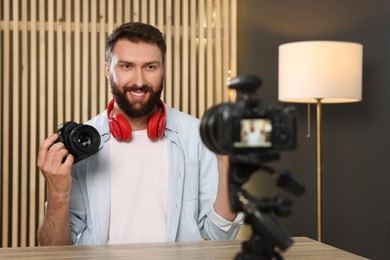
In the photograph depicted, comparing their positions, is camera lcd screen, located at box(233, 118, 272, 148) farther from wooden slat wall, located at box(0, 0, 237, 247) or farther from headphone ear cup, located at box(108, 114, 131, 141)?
wooden slat wall, located at box(0, 0, 237, 247)

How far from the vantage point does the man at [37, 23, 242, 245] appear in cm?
196

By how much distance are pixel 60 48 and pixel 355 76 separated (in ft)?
6.06

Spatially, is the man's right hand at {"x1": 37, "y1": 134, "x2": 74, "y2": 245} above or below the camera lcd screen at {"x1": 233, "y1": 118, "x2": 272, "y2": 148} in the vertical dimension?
below

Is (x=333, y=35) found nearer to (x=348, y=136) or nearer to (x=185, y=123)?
(x=348, y=136)

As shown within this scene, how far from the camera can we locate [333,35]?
156 inches

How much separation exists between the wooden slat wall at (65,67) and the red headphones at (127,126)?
1662 millimetres

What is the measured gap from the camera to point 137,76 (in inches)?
79.9

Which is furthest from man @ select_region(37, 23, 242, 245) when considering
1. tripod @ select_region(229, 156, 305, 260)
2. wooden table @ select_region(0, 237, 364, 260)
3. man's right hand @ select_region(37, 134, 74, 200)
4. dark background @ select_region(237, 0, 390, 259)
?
dark background @ select_region(237, 0, 390, 259)

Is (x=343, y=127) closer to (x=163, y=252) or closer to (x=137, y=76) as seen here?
(x=137, y=76)

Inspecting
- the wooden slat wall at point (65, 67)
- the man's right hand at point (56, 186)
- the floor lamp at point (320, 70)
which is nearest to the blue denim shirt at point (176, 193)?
the man's right hand at point (56, 186)

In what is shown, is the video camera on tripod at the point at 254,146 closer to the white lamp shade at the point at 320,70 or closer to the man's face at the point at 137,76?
the man's face at the point at 137,76

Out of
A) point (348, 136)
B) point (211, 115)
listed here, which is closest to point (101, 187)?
point (211, 115)

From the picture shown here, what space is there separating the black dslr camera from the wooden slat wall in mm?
1841

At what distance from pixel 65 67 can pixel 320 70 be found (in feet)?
5.32
